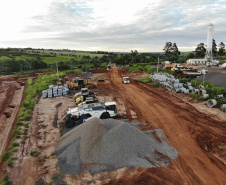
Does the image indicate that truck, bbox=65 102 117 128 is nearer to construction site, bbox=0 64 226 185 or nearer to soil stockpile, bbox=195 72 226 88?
construction site, bbox=0 64 226 185

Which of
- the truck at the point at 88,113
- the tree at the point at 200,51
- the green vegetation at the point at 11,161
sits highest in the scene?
the tree at the point at 200,51

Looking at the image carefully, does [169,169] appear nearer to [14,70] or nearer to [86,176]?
[86,176]

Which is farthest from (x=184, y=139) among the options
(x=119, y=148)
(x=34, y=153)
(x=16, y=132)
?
(x=16, y=132)

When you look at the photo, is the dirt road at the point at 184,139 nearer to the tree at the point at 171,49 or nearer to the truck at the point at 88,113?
the truck at the point at 88,113

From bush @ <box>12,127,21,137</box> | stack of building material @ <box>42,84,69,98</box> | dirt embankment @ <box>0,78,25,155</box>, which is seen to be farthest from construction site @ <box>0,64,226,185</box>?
stack of building material @ <box>42,84,69,98</box>

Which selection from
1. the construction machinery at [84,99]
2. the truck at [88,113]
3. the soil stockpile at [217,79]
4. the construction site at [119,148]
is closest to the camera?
the construction site at [119,148]

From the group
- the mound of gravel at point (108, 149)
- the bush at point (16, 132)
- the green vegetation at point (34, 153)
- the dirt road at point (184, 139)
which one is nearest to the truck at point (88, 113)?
the mound of gravel at point (108, 149)

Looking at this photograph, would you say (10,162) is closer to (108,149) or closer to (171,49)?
(108,149)

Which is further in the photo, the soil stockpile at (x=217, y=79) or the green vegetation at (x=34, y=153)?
the soil stockpile at (x=217, y=79)
